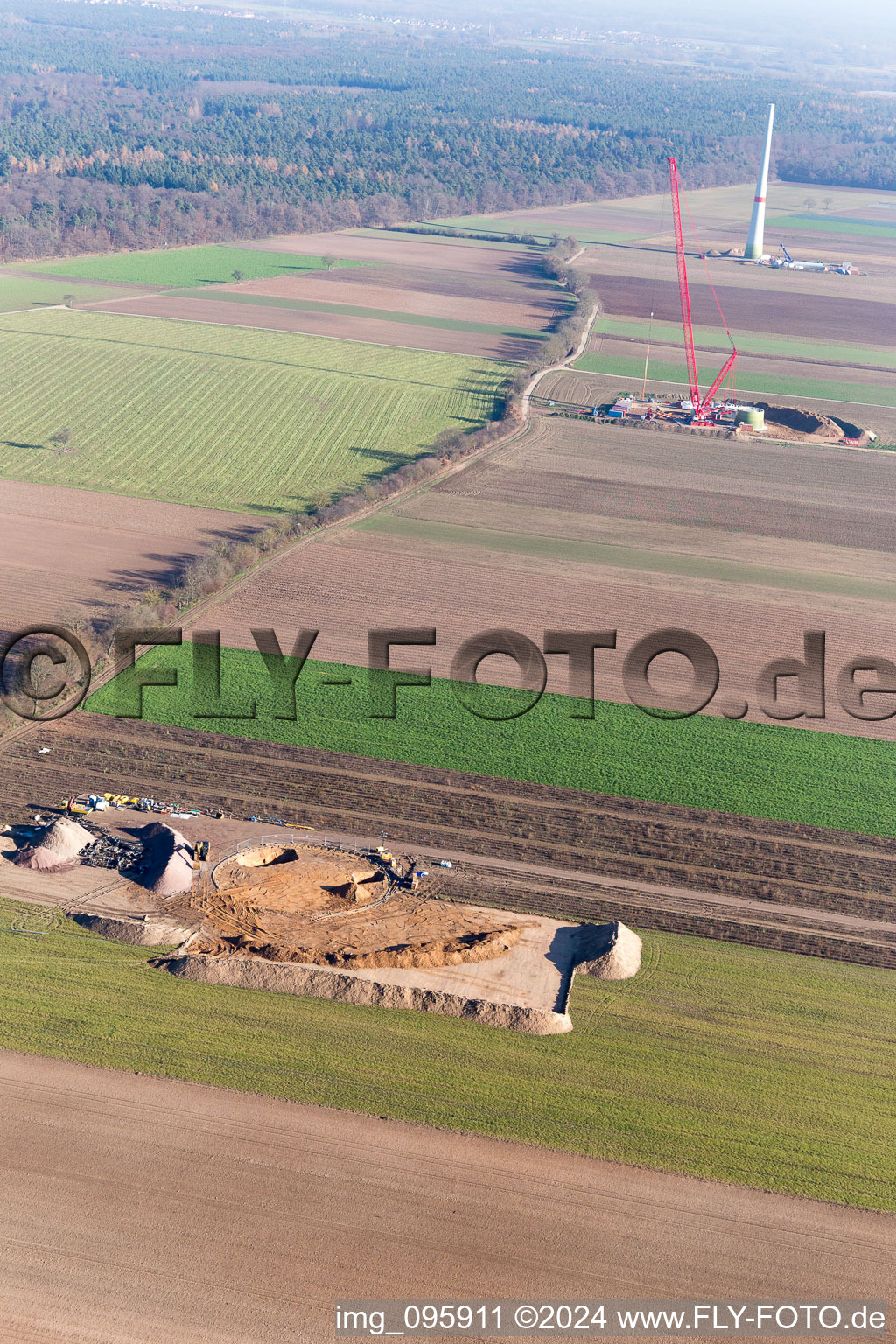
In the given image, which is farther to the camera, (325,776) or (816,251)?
(816,251)

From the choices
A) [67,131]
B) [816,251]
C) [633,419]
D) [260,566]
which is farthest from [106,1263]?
[67,131]

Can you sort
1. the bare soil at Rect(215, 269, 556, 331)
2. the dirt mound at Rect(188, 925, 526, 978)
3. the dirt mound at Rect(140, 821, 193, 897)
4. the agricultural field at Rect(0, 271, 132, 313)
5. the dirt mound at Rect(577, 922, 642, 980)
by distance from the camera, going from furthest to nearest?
the bare soil at Rect(215, 269, 556, 331) → the agricultural field at Rect(0, 271, 132, 313) → the dirt mound at Rect(140, 821, 193, 897) → the dirt mound at Rect(188, 925, 526, 978) → the dirt mound at Rect(577, 922, 642, 980)

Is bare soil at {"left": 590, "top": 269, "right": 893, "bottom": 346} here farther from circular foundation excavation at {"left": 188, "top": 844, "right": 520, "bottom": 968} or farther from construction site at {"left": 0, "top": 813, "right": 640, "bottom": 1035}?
construction site at {"left": 0, "top": 813, "right": 640, "bottom": 1035}

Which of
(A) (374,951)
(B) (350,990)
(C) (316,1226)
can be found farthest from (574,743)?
(C) (316,1226)

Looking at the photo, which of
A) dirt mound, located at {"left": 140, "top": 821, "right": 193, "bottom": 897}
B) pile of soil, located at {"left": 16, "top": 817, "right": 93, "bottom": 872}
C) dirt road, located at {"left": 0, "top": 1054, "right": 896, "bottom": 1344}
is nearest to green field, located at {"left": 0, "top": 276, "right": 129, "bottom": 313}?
pile of soil, located at {"left": 16, "top": 817, "right": 93, "bottom": 872}

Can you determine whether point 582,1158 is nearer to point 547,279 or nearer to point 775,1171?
point 775,1171

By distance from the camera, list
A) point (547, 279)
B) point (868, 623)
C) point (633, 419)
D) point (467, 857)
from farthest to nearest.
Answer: point (547, 279) → point (633, 419) → point (868, 623) → point (467, 857)

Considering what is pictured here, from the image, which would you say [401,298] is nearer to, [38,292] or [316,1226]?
[38,292]
